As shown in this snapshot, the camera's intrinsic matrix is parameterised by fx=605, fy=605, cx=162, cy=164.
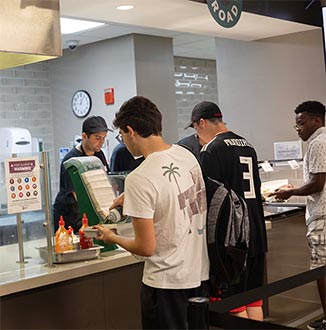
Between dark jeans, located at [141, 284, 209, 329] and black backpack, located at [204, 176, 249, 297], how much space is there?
178mm

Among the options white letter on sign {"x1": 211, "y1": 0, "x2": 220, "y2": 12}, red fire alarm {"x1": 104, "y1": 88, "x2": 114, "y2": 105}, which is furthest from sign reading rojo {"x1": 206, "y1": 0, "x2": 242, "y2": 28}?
red fire alarm {"x1": 104, "y1": 88, "x2": 114, "y2": 105}

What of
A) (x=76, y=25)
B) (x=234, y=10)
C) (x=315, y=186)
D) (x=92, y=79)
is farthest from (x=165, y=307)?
(x=92, y=79)

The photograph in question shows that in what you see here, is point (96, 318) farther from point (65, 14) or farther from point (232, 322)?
point (65, 14)

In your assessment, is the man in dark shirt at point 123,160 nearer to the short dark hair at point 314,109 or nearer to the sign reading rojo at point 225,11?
the sign reading rojo at point 225,11

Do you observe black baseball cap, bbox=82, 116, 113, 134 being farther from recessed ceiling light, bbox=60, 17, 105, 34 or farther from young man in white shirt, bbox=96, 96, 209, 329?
young man in white shirt, bbox=96, 96, 209, 329

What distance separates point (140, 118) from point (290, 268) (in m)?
2.63

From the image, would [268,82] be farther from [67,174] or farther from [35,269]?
[35,269]

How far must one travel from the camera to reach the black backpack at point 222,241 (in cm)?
250

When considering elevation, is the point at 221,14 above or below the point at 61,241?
above

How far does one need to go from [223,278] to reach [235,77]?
3.92 m

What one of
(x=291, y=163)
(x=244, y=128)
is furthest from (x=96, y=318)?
(x=244, y=128)

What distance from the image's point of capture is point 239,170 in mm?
3027

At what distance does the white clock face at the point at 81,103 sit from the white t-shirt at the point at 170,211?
479cm

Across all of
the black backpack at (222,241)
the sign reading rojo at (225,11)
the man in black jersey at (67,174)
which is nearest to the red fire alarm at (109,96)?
the man in black jersey at (67,174)
